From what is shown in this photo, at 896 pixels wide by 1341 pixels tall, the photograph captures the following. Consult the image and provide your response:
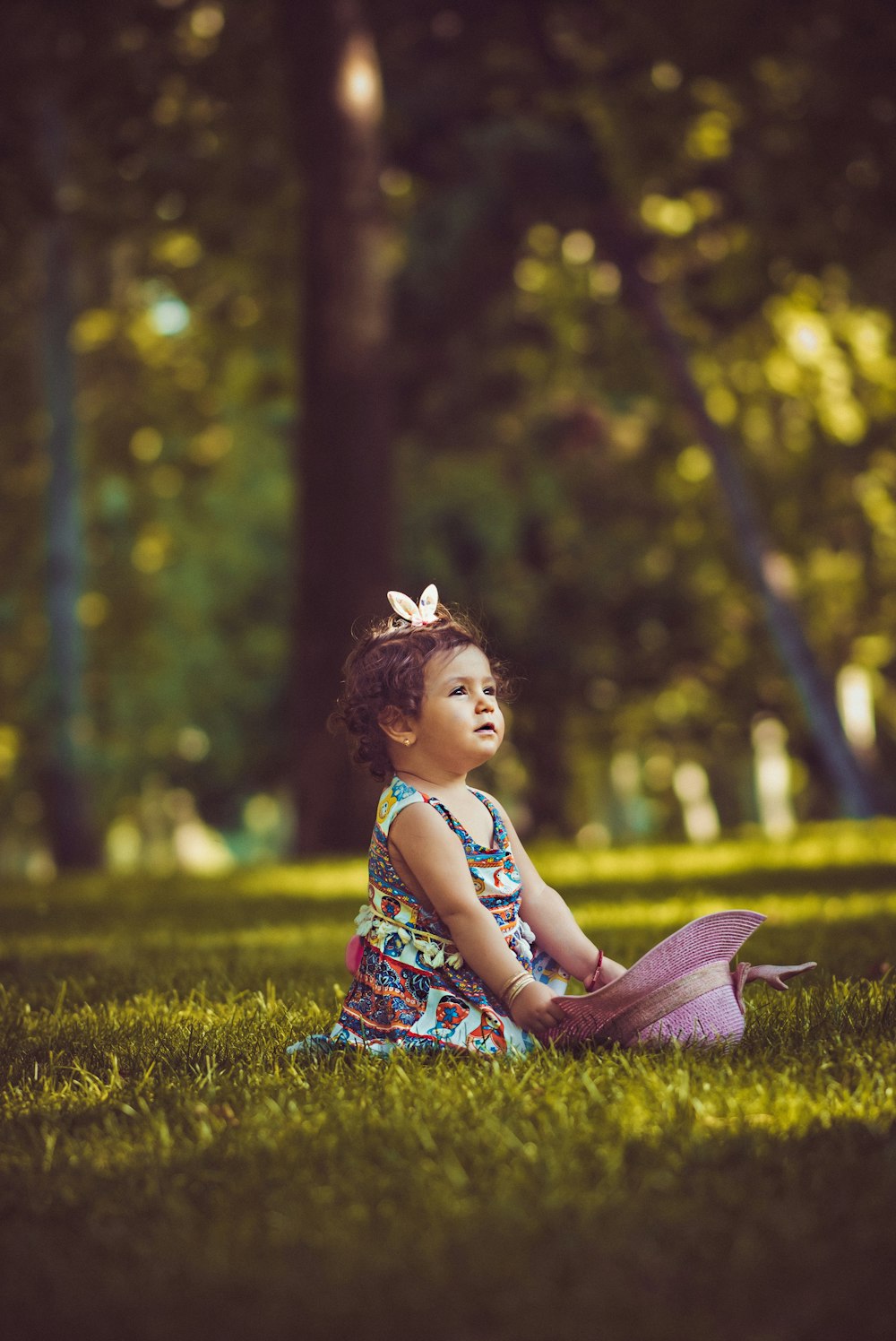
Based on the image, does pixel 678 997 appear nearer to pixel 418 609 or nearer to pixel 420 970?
pixel 420 970

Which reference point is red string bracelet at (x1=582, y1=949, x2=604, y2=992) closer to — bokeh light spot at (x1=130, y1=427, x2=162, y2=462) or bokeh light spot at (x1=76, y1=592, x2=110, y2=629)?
bokeh light spot at (x1=130, y1=427, x2=162, y2=462)

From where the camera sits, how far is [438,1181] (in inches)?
98.8

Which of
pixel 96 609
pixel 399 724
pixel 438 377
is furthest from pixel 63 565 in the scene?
pixel 399 724

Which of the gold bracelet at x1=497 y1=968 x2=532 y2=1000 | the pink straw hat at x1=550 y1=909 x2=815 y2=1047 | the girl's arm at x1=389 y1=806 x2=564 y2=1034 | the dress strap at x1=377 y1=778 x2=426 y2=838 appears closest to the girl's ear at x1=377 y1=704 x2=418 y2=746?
the dress strap at x1=377 y1=778 x2=426 y2=838

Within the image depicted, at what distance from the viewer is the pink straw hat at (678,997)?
3496 mm

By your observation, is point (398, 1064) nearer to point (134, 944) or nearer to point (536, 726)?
point (134, 944)

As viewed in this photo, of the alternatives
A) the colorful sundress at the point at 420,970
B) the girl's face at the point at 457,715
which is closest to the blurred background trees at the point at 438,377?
the girl's face at the point at 457,715

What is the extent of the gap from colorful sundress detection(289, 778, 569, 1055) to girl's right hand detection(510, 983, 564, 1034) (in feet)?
0.29

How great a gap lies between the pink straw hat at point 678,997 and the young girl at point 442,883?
11cm

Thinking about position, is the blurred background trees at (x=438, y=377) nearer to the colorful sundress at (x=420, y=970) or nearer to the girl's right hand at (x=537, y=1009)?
the colorful sundress at (x=420, y=970)

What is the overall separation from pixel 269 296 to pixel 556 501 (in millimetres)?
7500

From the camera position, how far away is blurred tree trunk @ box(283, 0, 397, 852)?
11.5 meters

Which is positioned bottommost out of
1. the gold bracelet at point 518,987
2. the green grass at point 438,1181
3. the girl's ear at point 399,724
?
the green grass at point 438,1181

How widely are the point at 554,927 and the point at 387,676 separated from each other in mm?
822
